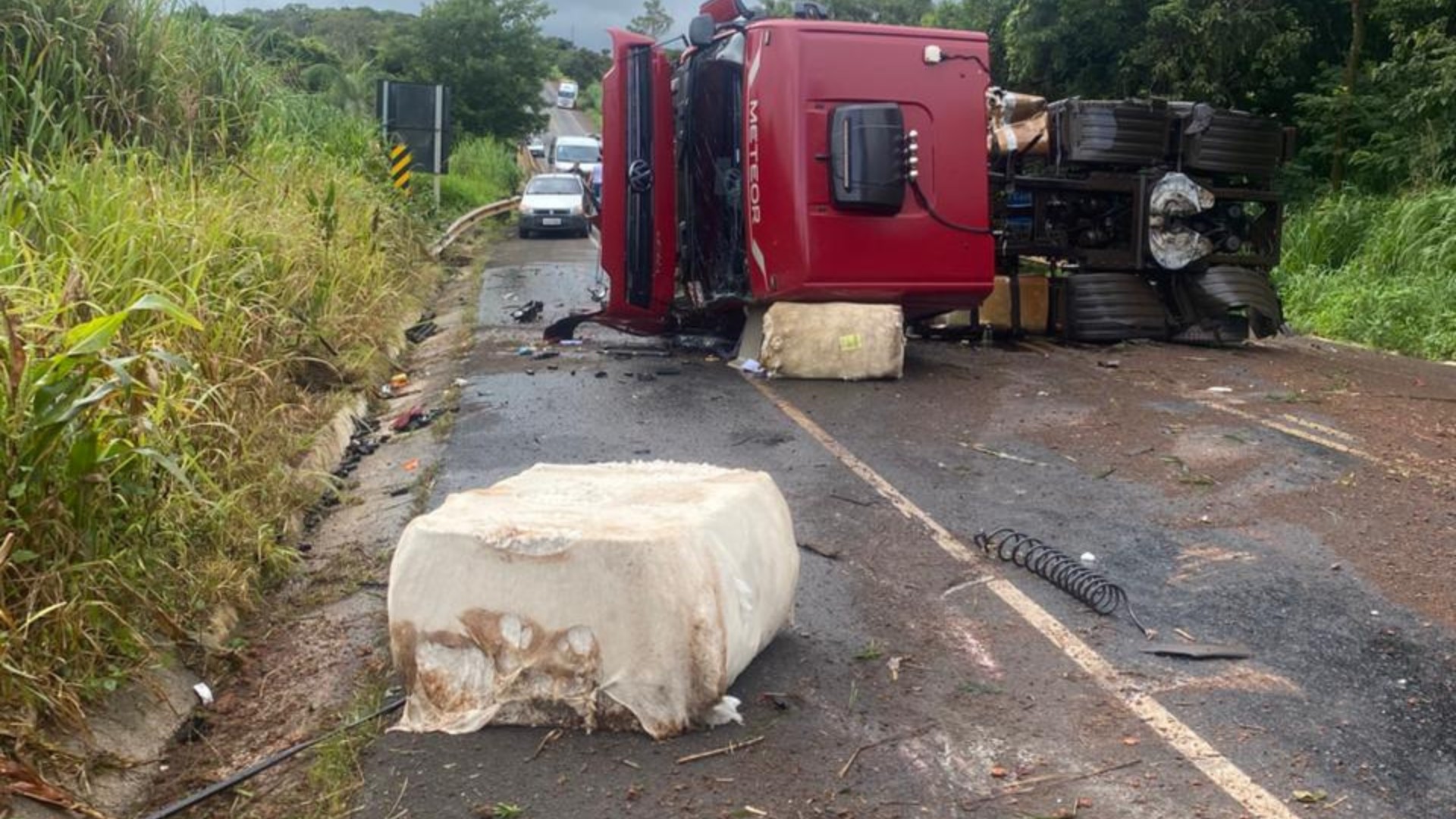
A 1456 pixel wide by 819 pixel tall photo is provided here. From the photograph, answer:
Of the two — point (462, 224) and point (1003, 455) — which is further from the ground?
point (462, 224)

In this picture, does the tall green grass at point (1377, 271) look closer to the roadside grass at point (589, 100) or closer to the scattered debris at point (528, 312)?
the scattered debris at point (528, 312)

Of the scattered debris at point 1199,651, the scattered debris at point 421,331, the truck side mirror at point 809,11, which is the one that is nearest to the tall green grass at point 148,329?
the scattered debris at point 421,331

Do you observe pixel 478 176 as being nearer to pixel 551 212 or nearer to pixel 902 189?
pixel 551 212

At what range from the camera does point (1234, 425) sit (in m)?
7.52

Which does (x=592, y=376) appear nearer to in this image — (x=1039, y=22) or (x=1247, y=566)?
(x=1247, y=566)

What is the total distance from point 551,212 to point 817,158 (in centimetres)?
1774

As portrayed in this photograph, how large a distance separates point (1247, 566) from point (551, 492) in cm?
283

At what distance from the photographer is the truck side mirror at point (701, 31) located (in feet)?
31.8

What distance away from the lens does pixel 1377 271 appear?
14.7 m

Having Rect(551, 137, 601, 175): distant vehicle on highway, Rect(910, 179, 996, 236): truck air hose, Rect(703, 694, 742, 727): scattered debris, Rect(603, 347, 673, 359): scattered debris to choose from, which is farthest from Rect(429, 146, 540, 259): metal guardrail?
Rect(703, 694, 742, 727): scattered debris

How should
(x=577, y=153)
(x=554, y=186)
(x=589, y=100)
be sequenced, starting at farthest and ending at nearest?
(x=589, y=100) → (x=577, y=153) → (x=554, y=186)

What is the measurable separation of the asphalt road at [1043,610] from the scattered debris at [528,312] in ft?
12.9

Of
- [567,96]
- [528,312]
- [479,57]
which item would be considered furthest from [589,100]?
[528,312]

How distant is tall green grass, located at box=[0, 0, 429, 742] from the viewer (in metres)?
3.73
